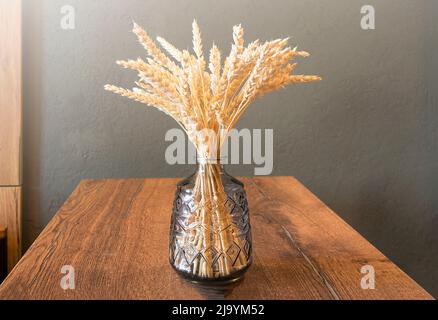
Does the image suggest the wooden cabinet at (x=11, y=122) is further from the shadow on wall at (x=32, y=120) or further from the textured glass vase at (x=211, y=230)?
the textured glass vase at (x=211, y=230)

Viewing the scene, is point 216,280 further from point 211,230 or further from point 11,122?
point 11,122

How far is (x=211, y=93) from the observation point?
31.9 inches

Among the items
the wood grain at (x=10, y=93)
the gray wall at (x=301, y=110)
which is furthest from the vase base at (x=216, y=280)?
the wood grain at (x=10, y=93)

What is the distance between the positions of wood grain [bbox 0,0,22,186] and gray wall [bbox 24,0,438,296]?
6cm

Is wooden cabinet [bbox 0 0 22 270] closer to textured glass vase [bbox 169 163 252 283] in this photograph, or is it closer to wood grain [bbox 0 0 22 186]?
wood grain [bbox 0 0 22 186]

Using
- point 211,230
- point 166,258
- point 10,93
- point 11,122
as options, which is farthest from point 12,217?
point 211,230

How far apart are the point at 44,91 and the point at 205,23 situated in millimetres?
791

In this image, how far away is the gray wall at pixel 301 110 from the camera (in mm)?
2098

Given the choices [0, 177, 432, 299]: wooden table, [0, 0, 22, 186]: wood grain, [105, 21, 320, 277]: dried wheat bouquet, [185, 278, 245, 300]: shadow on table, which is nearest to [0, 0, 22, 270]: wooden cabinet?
[0, 0, 22, 186]: wood grain

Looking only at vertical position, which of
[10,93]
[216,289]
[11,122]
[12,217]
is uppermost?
[10,93]

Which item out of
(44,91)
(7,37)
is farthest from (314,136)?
(7,37)

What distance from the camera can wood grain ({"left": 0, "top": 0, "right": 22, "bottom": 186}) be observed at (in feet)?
6.56

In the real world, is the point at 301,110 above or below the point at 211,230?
above

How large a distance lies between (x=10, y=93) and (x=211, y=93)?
152cm
